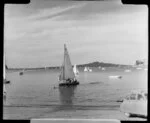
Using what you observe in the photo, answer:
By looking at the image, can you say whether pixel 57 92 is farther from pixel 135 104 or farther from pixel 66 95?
pixel 135 104

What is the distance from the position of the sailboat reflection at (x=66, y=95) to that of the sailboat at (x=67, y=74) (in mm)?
40

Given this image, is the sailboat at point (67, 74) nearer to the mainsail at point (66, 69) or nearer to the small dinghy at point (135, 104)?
the mainsail at point (66, 69)

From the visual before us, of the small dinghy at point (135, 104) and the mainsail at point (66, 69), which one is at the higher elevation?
the mainsail at point (66, 69)

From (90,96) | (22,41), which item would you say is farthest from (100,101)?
(22,41)

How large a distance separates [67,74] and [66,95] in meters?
0.17

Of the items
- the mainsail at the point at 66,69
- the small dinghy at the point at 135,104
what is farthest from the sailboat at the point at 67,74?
the small dinghy at the point at 135,104

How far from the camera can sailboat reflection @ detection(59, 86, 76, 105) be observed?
2715 millimetres

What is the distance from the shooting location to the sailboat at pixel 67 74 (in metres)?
2.72

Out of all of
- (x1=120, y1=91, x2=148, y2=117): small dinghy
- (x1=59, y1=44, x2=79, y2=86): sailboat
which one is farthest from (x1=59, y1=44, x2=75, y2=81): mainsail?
(x1=120, y1=91, x2=148, y2=117): small dinghy

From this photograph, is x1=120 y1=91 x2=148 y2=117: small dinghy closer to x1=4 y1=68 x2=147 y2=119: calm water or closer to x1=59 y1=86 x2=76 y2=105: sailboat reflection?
x1=4 y1=68 x2=147 y2=119: calm water

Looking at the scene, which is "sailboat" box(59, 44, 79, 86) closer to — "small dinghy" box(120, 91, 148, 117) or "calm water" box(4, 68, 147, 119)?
"calm water" box(4, 68, 147, 119)

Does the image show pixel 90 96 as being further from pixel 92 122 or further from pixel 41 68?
pixel 41 68

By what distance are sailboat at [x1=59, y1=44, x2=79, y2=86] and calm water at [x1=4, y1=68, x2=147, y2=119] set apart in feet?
0.14

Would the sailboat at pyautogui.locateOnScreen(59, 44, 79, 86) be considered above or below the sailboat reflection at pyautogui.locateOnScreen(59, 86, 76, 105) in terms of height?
above
